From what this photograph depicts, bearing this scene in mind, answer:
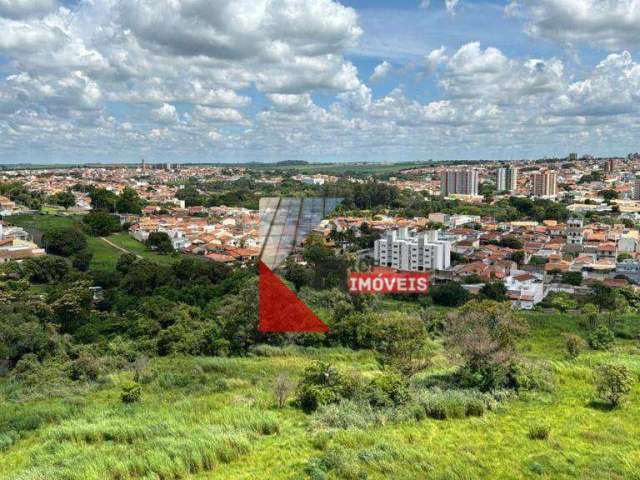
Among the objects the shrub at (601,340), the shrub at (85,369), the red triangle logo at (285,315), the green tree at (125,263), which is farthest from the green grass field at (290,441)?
the green tree at (125,263)

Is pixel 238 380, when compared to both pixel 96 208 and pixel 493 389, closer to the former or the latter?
pixel 493 389

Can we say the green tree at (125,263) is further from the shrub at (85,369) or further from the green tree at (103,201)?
the green tree at (103,201)

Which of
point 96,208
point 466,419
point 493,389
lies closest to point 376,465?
point 466,419

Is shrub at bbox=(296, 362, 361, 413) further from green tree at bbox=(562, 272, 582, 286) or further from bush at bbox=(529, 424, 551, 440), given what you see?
green tree at bbox=(562, 272, 582, 286)

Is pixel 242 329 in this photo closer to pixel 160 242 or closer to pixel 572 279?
pixel 572 279

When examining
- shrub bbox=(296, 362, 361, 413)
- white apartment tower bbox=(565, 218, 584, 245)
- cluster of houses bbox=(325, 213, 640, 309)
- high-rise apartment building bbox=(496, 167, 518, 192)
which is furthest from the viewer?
high-rise apartment building bbox=(496, 167, 518, 192)

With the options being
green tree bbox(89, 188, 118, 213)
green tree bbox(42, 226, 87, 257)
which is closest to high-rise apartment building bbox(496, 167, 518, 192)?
green tree bbox(89, 188, 118, 213)
